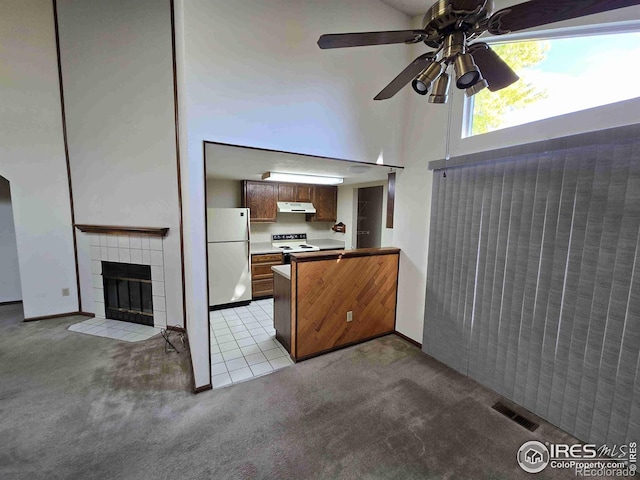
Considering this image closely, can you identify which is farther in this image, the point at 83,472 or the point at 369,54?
the point at 369,54

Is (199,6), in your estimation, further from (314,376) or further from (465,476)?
(465,476)

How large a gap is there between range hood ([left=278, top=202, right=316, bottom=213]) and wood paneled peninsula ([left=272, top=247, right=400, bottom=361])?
189 cm

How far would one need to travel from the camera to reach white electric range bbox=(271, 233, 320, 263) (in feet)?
16.1

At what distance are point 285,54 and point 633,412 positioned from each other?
3.65 metres

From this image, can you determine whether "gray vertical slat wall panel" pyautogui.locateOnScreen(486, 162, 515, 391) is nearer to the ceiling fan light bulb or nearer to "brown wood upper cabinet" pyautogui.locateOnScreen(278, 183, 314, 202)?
the ceiling fan light bulb

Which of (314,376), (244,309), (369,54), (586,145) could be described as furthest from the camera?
(244,309)

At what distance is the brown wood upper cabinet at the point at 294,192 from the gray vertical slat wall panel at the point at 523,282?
12.2ft

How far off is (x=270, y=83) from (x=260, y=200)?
2.67 meters

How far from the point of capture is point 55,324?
3.54m

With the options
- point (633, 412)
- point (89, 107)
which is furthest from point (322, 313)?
point (89, 107)

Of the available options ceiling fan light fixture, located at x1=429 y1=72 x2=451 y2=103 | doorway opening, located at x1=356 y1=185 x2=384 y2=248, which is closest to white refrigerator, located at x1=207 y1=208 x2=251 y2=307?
doorway opening, located at x1=356 y1=185 x2=384 y2=248

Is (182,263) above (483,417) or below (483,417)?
above

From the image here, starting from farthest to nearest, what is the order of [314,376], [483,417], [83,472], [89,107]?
[89,107] → [314,376] → [483,417] → [83,472]

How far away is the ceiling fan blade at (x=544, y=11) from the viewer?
100cm
